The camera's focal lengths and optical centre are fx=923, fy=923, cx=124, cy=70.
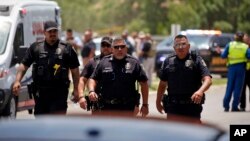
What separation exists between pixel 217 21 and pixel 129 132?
67.6 m

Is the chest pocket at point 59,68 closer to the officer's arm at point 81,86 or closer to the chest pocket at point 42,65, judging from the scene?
the chest pocket at point 42,65

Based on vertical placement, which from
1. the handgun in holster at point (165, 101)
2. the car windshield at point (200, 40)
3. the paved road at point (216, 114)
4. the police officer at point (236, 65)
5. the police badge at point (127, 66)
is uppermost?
the police badge at point (127, 66)

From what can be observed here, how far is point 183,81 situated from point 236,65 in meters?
8.68

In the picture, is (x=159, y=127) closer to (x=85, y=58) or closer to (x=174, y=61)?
(x=174, y=61)

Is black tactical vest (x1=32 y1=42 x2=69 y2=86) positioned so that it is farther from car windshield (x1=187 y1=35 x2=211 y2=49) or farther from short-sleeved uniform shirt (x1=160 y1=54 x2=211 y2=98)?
car windshield (x1=187 y1=35 x2=211 y2=49)

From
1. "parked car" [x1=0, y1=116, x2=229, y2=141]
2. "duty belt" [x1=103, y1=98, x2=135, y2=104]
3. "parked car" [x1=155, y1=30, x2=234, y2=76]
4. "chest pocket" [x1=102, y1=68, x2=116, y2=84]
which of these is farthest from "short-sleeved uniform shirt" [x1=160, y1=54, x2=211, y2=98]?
"parked car" [x1=155, y1=30, x2=234, y2=76]

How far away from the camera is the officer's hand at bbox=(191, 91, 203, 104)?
33.7 ft

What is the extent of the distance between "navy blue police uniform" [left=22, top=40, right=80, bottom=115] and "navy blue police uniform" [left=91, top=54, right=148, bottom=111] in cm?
92

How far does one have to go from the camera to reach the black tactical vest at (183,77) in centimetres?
1055

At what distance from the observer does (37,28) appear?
56.0 ft

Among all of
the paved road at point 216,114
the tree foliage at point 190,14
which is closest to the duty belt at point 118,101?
the paved road at point 216,114

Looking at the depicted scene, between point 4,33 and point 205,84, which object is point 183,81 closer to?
point 205,84

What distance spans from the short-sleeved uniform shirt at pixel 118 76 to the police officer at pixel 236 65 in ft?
27.1

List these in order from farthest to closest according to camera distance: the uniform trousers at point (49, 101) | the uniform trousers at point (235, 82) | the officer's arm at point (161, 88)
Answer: the uniform trousers at point (235, 82)
the uniform trousers at point (49, 101)
the officer's arm at point (161, 88)
